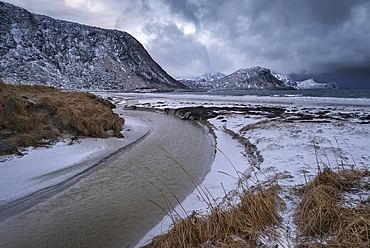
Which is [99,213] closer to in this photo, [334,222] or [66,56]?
[334,222]

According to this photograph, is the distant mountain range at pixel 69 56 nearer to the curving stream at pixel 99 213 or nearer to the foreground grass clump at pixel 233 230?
the curving stream at pixel 99 213

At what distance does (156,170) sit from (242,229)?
3.31m

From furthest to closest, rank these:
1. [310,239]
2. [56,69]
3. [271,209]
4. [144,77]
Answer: [144,77]
[56,69]
[271,209]
[310,239]

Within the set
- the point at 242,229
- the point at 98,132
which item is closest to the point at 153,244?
the point at 242,229

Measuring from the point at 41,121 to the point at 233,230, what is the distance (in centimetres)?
653

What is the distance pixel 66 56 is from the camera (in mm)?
71688

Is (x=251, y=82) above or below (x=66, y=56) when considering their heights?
below

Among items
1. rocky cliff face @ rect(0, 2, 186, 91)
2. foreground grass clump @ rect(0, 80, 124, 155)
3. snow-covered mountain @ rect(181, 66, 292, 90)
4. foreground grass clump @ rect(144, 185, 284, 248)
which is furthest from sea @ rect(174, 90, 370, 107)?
snow-covered mountain @ rect(181, 66, 292, 90)

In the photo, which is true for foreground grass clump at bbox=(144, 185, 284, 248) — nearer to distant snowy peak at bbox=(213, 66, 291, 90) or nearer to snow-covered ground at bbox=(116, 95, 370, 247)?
snow-covered ground at bbox=(116, 95, 370, 247)

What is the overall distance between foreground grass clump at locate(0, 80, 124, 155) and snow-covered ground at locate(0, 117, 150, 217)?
412 millimetres

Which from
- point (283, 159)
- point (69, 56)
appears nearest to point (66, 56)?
point (69, 56)

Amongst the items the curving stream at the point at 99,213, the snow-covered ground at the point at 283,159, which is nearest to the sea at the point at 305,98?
the snow-covered ground at the point at 283,159

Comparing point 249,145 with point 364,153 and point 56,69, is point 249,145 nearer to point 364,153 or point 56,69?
point 364,153

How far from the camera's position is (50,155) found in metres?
4.75
